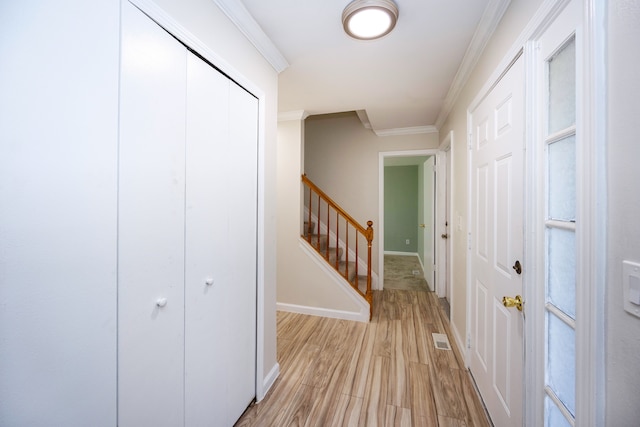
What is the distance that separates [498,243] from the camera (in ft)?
4.66

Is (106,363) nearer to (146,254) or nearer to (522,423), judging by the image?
(146,254)

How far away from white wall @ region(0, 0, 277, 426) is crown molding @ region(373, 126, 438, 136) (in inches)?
132

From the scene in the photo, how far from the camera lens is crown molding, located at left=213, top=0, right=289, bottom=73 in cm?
131

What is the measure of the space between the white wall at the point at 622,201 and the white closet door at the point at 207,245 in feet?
4.60

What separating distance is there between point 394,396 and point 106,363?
5.45 ft

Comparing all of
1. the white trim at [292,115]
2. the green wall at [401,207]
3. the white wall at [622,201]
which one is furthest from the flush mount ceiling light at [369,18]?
the green wall at [401,207]

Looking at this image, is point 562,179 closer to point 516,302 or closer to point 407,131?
point 516,302

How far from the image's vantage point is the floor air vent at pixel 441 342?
227cm

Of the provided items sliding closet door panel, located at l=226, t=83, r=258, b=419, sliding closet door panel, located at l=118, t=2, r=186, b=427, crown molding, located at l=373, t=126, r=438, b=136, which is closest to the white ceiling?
sliding closet door panel, located at l=226, t=83, r=258, b=419

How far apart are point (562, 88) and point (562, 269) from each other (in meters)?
0.66

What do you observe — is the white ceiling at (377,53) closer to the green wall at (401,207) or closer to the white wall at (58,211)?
the white wall at (58,211)

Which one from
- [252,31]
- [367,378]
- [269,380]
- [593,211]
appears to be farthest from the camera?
[367,378]

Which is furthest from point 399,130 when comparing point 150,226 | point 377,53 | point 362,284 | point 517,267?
point 150,226

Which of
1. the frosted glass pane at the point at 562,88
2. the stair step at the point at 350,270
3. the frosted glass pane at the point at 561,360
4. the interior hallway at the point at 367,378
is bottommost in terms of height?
the interior hallway at the point at 367,378
